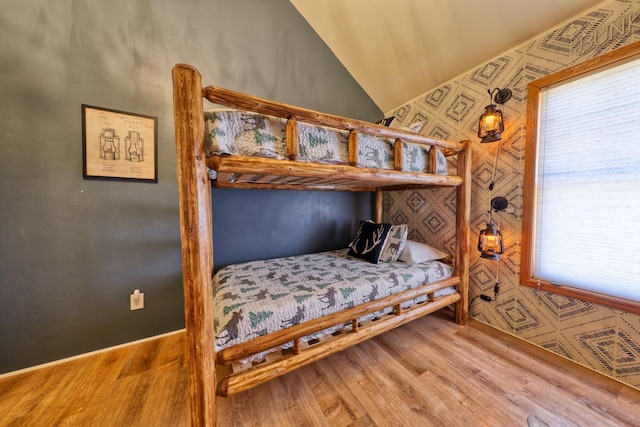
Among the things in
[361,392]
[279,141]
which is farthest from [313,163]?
[361,392]

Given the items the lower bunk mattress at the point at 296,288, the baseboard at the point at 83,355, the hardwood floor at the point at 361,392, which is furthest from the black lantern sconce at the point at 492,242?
the baseboard at the point at 83,355

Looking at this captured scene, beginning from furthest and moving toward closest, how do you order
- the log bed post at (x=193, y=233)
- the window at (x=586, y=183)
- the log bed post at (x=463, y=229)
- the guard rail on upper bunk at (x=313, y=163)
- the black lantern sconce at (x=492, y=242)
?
the log bed post at (x=463, y=229) < the black lantern sconce at (x=492, y=242) < the window at (x=586, y=183) < the guard rail on upper bunk at (x=313, y=163) < the log bed post at (x=193, y=233)

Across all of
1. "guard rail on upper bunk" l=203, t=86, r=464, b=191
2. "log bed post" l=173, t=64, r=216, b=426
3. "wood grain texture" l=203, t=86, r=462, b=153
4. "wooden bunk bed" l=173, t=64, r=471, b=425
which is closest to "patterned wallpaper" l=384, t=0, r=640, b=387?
"guard rail on upper bunk" l=203, t=86, r=464, b=191

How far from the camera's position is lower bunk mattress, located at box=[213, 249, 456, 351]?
1.08 meters

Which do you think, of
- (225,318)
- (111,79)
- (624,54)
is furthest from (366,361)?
(111,79)

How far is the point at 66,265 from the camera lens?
153 cm

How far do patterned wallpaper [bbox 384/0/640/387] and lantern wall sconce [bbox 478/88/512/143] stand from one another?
6 cm

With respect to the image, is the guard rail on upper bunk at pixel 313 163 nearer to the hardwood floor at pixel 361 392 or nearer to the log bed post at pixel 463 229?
the log bed post at pixel 463 229

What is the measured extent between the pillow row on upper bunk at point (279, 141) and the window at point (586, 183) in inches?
40.3

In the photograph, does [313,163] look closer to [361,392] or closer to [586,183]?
[361,392]

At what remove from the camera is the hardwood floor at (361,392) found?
1.10 m

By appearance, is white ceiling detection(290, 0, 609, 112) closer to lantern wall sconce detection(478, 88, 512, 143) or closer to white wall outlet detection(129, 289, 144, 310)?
lantern wall sconce detection(478, 88, 512, 143)

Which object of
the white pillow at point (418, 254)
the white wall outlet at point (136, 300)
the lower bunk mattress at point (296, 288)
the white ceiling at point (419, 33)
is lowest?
the white wall outlet at point (136, 300)

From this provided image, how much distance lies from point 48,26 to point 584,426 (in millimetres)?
3966
